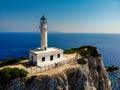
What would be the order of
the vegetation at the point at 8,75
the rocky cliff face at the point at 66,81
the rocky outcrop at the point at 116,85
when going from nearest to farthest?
the vegetation at the point at 8,75, the rocky cliff face at the point at 66,81, the rocky outcrop at the point at 116,85

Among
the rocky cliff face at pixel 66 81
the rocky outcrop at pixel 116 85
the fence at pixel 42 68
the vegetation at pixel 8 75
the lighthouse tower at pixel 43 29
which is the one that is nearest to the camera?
the vegetation at pixel 8 75

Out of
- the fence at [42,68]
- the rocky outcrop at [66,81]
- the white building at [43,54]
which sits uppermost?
the white building at [43,54]

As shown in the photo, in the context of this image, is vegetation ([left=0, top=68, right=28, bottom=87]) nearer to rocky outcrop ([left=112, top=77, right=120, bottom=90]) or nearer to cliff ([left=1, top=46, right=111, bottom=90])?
cliff ([left=1, top=46, right=111, bottom=90])

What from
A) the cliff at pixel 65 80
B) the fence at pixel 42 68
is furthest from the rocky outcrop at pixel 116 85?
the fence at pixel 42 68

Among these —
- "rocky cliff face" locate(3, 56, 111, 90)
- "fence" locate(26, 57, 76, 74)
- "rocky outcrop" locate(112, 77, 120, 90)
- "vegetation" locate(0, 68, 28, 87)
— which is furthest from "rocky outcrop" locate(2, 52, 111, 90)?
"rocky outcrop" locate(112, 77, 120, 90)

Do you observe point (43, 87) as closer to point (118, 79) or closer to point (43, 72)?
point (43, 72)

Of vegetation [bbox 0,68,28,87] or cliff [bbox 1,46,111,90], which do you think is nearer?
vegetation [bbox 0,68,28,87]

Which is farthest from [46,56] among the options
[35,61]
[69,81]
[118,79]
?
[118,79]

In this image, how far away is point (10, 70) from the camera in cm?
2770

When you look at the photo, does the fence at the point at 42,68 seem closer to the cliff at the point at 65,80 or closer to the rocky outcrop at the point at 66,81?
the cliff at the point at 65,80

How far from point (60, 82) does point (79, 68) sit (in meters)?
5.54

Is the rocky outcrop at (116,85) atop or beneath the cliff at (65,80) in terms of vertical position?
beneath

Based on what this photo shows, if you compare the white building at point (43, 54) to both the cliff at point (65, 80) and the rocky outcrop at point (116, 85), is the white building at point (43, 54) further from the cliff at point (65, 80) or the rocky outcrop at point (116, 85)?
the rocky outcrop at point (116, 85)

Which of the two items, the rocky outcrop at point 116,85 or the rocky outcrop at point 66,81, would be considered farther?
the rocky outcrop at point 116,85
